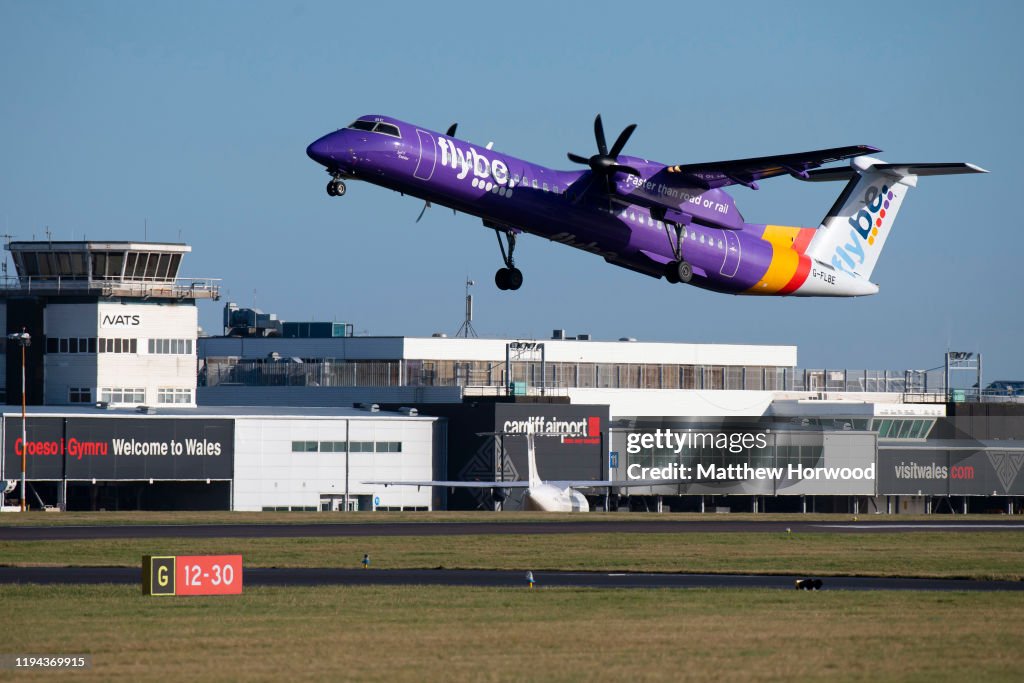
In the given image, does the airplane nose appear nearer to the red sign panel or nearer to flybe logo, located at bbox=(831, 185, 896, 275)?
the red sign panel

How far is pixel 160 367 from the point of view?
366 feet

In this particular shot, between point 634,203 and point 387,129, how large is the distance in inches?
314

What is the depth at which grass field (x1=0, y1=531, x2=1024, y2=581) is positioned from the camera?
48438mm

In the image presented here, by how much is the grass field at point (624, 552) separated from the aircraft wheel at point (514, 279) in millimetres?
9119

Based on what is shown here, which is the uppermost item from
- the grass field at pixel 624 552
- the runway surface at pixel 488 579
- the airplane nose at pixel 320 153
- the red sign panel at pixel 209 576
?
the airplane nose at pixel 320 153

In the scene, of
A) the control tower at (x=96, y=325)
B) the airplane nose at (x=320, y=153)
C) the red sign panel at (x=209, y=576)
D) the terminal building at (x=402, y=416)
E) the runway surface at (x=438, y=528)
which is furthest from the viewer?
the control tower at (x=96, y=325)

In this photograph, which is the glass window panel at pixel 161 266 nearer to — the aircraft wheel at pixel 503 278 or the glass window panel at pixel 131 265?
the glass window panel at pixel 131 265

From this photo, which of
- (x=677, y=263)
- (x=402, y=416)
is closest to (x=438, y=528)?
(x=677, y=263)

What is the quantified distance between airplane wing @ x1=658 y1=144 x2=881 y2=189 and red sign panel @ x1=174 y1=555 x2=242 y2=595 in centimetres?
1739

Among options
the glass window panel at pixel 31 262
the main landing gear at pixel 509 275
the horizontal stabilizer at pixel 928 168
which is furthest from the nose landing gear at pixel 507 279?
the glass window panel at pixel 31 262

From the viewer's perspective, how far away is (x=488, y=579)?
43.5 m

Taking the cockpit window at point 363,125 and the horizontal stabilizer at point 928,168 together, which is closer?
the cockpit window at point 363,125

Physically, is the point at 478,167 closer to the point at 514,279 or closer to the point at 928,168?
the point at 514,279

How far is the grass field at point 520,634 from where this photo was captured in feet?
85.3
